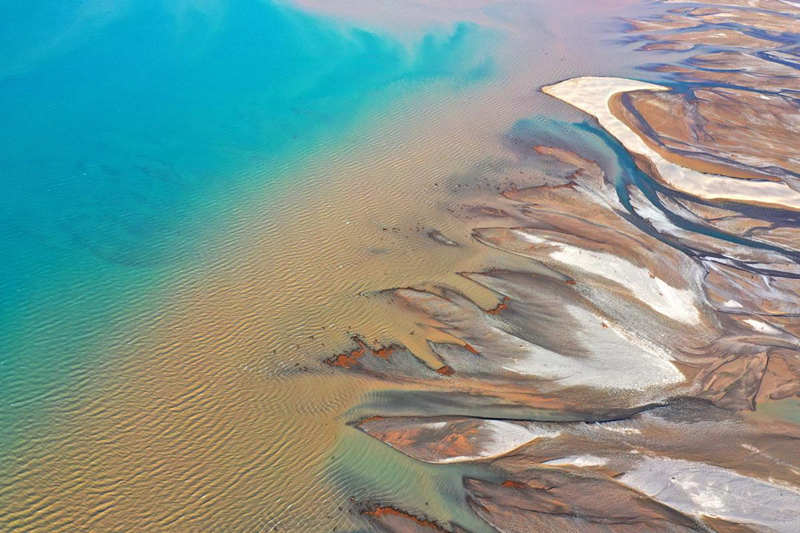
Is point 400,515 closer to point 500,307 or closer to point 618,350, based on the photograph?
point 500,307

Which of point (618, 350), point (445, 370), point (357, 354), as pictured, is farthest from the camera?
point (618, 350)

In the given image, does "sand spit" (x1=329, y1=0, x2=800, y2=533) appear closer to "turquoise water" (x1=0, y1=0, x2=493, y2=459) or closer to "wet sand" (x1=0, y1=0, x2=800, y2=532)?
"wet sand" (x1=0, y1=0, x2=800, y2=532)

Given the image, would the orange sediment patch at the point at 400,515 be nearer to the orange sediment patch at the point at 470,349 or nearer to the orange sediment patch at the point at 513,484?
the orange sediment patch at the point at 513,484

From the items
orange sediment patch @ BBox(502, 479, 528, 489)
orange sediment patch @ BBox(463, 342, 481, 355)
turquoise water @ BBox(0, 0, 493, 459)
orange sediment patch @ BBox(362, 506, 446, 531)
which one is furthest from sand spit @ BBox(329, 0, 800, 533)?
turquoise water @ BBox(0, 0, 493, 459)

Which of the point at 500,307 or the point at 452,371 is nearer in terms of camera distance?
the point at 452,371

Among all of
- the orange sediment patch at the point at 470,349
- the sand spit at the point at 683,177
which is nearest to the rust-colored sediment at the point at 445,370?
the orange sediment patch at the point at 470,349

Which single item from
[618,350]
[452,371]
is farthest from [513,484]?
[618,350]

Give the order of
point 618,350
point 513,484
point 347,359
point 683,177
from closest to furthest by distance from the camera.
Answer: point 513,484 < point 347,359 < point 618,350 < point 683,177

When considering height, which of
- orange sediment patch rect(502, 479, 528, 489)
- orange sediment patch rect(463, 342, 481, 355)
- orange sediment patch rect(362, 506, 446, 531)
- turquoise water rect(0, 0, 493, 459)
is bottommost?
orange sediment patch rect(502, 479, 528, 489)
